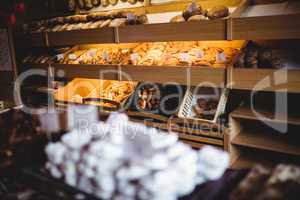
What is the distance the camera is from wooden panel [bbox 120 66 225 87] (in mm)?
2636

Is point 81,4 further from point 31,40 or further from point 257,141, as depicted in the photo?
point 257,141

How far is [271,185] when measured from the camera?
122 centimetres

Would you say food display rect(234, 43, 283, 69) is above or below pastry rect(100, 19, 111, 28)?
below

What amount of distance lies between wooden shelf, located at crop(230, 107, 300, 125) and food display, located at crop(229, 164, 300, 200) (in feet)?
4.15

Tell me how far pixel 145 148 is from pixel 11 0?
2690 mm

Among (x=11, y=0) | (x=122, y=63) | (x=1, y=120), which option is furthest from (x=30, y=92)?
(x=1, y=120)

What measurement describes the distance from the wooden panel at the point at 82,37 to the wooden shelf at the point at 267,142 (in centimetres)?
164

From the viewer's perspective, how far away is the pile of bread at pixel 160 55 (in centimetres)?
281

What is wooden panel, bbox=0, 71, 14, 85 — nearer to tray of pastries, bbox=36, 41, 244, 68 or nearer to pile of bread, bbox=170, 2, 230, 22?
tray of pastries, bbox=36, 41, 244, 68

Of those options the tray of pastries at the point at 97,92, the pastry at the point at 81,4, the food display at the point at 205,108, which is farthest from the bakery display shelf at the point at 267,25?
the pastry at the point at 81,4

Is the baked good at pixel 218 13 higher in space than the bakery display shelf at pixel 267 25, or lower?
higher

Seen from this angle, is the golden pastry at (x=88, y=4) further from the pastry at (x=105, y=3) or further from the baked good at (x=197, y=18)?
the baked good at (x=197, y=18)

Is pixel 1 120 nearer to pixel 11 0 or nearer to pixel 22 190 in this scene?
pixel 22 190

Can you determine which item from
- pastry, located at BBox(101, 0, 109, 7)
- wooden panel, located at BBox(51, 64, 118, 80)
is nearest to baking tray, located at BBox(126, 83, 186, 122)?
wooden panel, located at BBox(51, 64, 118, 80)
